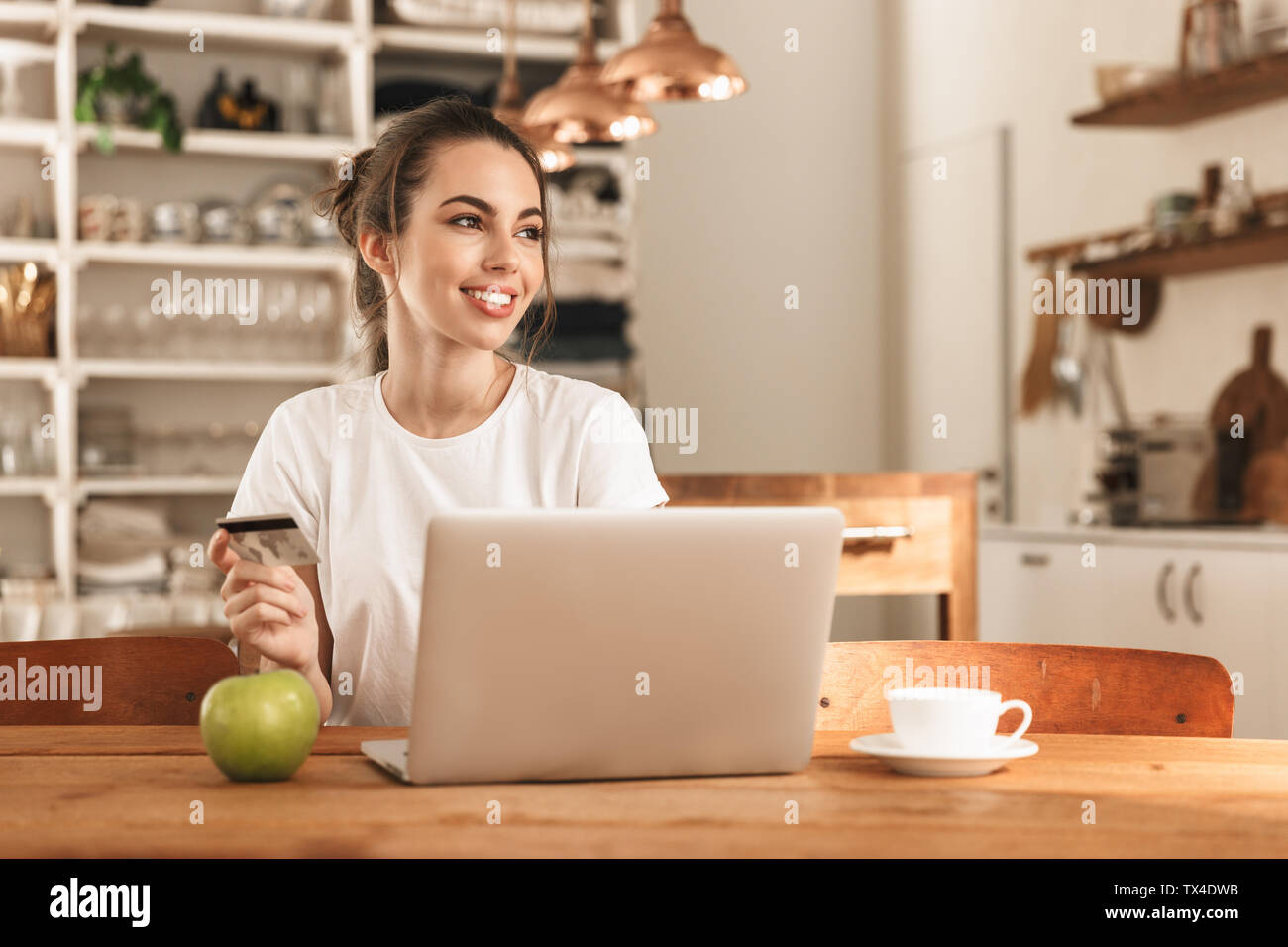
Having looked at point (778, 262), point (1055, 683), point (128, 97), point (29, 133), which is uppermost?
point (128, 97)

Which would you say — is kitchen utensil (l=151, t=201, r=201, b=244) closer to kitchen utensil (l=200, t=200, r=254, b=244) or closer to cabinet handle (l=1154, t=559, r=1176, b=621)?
kitchen utensil (l=200, t=200, r=254, b=244)

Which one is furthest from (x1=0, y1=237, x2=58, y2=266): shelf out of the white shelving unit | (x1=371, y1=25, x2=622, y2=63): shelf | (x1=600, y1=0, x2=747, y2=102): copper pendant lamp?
(x1=600, y1=0, x2=747, y2=102): copper pendant lamp

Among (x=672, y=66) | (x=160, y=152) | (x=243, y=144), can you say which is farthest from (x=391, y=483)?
(x=160, y=152)

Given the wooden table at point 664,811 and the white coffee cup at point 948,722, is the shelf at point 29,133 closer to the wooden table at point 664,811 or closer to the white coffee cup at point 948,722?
the wooden table at point 664,811

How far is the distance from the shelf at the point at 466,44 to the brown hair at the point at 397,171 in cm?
237

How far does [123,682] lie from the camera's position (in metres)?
1.39

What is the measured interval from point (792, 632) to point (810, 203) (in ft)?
13.1

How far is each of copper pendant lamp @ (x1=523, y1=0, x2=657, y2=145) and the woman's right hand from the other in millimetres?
1803

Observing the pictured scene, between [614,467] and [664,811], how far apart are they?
722 millimetres

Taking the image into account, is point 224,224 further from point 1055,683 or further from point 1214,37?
point 1055,683

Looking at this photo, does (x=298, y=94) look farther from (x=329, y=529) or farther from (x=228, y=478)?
(x=329, y=529)

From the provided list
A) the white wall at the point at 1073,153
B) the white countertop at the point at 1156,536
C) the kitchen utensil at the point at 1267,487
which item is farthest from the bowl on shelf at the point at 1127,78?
the white countertop at the point at 1156,536

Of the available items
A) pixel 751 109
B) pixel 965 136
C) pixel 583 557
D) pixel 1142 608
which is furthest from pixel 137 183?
pixel 583 557

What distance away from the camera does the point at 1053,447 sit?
4203 millimetres
